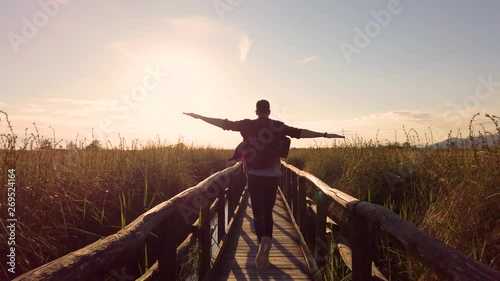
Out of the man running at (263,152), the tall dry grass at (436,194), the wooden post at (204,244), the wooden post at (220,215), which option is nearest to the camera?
the tall dry grass at (436,194)

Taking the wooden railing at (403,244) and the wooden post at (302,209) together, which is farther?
the wooden post at (302,209)

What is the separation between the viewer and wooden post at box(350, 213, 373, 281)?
3061mm

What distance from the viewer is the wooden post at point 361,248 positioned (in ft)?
10.0

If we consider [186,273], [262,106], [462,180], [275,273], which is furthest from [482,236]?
[186,273]

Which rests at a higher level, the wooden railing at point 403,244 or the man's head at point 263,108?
the man's head at point 263,108

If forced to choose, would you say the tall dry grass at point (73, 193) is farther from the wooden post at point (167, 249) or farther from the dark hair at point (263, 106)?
the dark hair at point (263, 106)

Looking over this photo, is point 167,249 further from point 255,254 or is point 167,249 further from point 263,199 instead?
point 255,254

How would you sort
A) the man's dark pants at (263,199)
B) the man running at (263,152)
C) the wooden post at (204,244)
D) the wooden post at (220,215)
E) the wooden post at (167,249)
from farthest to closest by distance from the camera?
the wooden post at (220,215), the man's dark pants at (263,199), the man running at (263,152), the wooden post at (204,244), the wooden post at (167,249)

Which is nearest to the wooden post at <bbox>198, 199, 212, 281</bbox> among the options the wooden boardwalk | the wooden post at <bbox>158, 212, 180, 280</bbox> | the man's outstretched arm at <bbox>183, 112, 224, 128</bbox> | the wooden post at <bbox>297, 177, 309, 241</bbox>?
the wooden boardwalk

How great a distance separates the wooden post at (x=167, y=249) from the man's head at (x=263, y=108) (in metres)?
2.16

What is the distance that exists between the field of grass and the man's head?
1956mm

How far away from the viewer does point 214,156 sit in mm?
16859

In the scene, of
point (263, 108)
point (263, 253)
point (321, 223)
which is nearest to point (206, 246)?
point (263, 253)

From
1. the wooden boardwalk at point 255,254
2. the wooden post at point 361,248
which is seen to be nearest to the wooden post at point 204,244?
the wooden boardwalk at point 255,254
